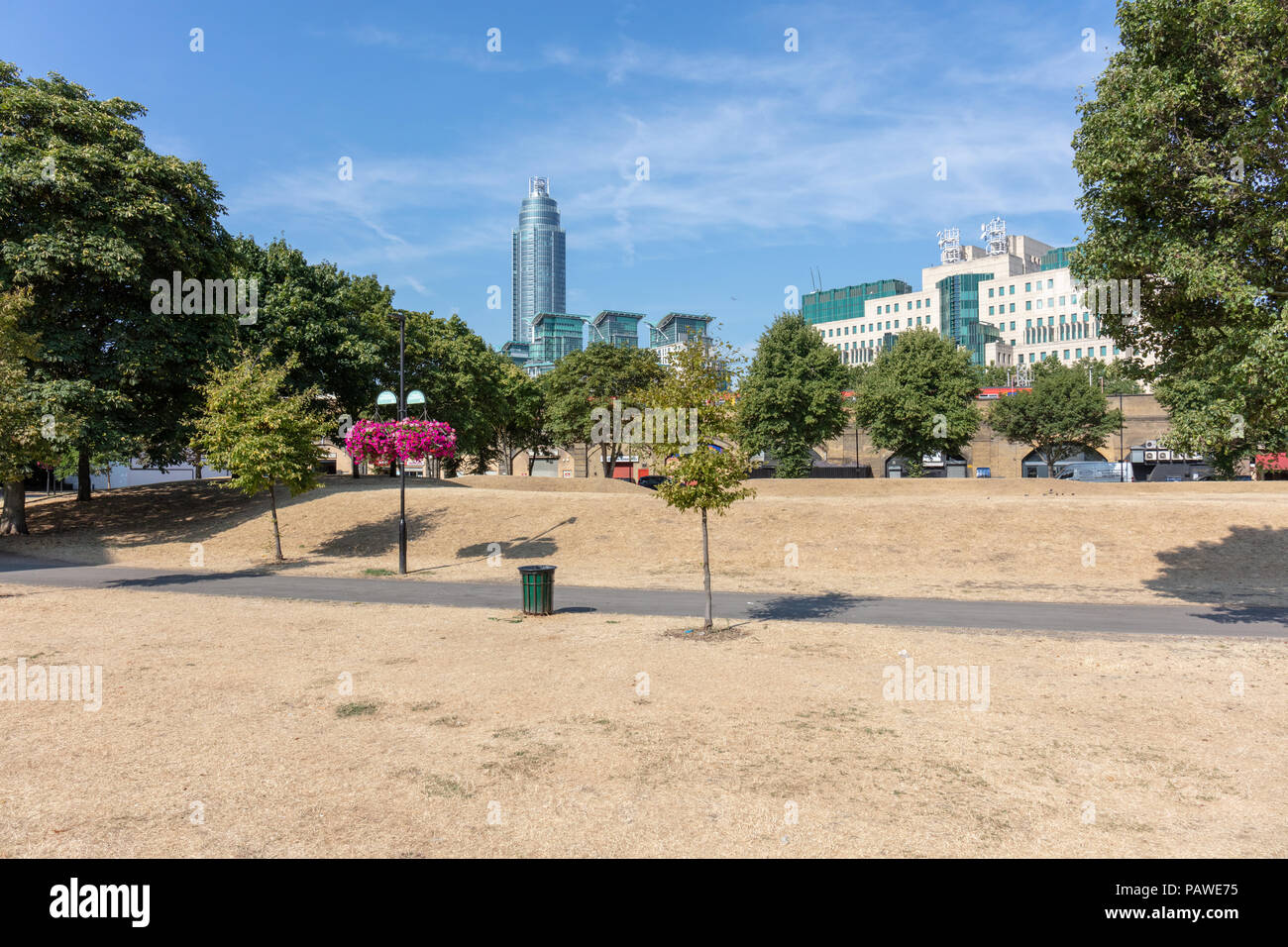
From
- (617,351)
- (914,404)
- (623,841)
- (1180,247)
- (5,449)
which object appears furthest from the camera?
(617,351)

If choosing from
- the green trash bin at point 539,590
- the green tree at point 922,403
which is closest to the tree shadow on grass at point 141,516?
the green trash bin at point 539,590

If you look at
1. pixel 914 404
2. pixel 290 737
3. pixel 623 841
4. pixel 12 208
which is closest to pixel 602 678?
pixel 290 737

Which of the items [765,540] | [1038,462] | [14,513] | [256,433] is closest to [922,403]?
[765,540]

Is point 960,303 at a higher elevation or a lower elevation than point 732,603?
higher

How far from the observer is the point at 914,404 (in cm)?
4681

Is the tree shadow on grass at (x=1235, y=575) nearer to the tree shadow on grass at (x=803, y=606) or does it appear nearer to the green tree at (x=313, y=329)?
the tree shadow on grass at (x=803, y=606)

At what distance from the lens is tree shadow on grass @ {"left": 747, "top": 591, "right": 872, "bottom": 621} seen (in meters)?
16.0

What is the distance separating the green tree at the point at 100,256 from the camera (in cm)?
2672

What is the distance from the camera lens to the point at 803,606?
57.1 ft

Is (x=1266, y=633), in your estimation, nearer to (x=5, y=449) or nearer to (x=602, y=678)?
(x=602, y=678)

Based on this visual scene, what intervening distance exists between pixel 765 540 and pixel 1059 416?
46.5 meters

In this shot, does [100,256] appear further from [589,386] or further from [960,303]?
[960,303]
